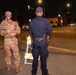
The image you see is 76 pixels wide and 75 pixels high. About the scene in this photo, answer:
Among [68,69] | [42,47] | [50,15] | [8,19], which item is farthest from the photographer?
[50,15]

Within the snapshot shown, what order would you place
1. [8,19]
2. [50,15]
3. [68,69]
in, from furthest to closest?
[50,15] → [68,69] → [8,19]

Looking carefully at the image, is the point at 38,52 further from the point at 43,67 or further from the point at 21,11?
the point at 21,11

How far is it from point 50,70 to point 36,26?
2228 millimetres

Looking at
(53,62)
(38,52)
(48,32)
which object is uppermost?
(48,32)

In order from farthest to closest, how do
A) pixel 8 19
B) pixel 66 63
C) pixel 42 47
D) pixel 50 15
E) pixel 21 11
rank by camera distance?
pixel 50 15 < pixel 21 11 < pixel 66 63 < pixel 8 19 < pixel 42 47

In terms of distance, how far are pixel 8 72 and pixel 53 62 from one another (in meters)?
2.56

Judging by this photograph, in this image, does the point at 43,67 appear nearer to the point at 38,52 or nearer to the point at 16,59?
the point at 38,52

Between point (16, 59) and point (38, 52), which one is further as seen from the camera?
point (16, 59)

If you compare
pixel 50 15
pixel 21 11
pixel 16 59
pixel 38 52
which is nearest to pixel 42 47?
pixel 38 52

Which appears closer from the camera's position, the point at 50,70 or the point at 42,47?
the point at 42,47

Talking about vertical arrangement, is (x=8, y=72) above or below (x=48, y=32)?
below

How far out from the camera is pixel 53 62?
11445mm

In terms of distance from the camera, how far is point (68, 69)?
9.87 metres

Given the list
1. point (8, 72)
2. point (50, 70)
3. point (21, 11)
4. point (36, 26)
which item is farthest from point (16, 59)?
point (21, 11)
